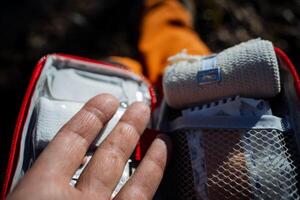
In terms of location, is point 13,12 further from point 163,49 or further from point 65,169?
point 65,169

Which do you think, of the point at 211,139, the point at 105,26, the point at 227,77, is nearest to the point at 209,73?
the point at 227,77

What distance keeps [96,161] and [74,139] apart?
0.07 meters

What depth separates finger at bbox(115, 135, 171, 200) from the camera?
2.41 feet

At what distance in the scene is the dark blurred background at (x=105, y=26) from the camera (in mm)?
1644

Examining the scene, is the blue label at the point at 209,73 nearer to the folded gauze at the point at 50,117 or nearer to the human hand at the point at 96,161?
the human hand at the point at 96,161

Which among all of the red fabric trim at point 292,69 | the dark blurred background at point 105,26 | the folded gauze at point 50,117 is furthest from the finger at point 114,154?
the dark blurred background at point 105,26

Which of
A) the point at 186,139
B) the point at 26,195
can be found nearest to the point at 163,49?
the point at 186,139

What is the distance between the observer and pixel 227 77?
0.79m

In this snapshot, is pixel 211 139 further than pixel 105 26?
No

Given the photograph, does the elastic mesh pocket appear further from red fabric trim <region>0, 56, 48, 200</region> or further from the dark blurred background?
the dark blurred background

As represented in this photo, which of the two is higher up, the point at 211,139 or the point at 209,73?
the point at 209,73

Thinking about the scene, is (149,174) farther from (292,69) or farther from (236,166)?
(292,69)

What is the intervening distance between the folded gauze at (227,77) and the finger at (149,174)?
4.4 inches

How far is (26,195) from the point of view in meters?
0.63
